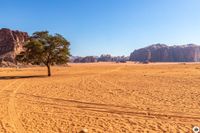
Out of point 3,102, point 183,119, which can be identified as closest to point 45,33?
point 3,102

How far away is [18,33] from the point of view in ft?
529

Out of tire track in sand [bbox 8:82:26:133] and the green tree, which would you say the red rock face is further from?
tire track in sand [bbox 8:82:26:133]

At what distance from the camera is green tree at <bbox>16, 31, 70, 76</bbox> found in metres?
36.2

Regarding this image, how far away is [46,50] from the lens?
36.5 meters

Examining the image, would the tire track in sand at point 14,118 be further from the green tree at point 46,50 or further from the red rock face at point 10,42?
the red rock face at point 10,42

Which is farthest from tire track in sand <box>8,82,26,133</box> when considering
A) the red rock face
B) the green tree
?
the red rock face

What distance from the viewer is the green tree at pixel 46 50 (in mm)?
36188

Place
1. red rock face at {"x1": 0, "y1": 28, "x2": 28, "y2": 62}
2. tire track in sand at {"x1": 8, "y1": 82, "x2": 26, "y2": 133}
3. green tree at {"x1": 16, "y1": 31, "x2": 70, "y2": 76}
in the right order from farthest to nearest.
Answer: red rock face at {"x1": 0, "y1": 28, "x2": 28, "y2": 62}, green tree at {"x1": 16, "y1": 31, "x2": 70, "y2": 76}, tire track in sand at {"x1": 8, "y1": 82, "x2": 26, "y2": 133}

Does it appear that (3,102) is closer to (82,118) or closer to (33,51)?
(82,118)

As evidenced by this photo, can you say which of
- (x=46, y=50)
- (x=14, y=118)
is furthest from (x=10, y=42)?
(x=14, y=118)

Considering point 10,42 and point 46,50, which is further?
point 10,42

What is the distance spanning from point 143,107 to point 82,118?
3.66 meters

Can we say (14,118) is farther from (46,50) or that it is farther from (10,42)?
(10,42)

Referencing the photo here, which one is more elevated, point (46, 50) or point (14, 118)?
point (46, 50)
